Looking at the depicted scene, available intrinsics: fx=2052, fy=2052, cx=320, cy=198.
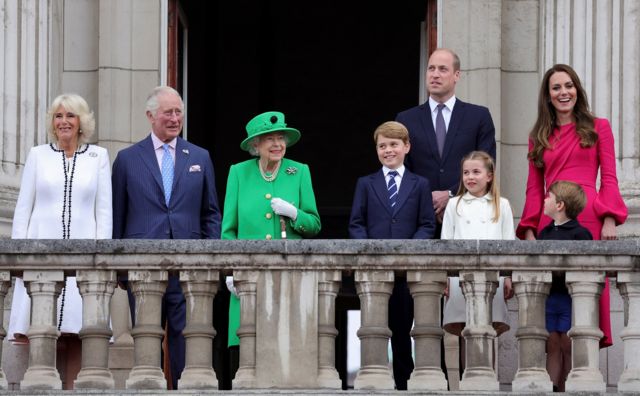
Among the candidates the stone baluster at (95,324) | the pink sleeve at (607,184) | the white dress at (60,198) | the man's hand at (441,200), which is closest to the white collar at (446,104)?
the man's hand at (441,200)

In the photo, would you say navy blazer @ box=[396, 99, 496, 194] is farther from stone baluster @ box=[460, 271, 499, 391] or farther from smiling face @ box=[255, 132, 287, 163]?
stone baluster @ box=[460, 271, 499, 391]

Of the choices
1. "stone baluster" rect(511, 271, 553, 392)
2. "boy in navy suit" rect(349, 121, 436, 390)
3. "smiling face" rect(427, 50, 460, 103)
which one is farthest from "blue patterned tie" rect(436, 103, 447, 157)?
"stone baluster" rect(511, 271, 553, 392)

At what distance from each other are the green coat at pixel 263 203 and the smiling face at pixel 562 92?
1.57m

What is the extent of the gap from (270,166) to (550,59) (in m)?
3.62

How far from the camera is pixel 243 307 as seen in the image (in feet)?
38.0

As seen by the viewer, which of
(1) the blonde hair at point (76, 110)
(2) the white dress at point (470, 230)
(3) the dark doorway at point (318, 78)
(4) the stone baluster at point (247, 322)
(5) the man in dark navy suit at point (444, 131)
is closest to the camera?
(4) the stone baluster at point (247, 322)

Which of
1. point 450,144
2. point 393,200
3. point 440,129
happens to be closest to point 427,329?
point 393,200

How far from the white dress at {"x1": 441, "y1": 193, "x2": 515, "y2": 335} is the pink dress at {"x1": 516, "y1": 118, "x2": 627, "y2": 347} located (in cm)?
23

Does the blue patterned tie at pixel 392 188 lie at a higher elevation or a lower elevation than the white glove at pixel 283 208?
higher

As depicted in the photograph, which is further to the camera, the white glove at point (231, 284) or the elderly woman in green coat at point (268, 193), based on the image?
the elderly woman in green coat at point (268, 193)

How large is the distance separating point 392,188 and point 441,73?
2.82 feet

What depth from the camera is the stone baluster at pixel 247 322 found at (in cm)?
1149

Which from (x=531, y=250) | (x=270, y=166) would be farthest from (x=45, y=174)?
(x=531, y=250)

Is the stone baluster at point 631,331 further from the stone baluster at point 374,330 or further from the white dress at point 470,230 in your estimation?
the stone baluster at point 374,330
